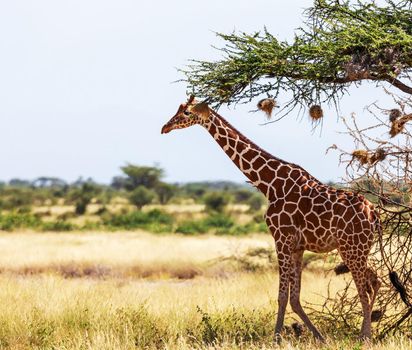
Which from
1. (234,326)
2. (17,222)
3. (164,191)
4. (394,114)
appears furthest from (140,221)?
(394,114)

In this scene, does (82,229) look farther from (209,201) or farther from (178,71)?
(178,71)

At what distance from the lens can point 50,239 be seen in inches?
1145

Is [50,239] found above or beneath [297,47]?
beneath

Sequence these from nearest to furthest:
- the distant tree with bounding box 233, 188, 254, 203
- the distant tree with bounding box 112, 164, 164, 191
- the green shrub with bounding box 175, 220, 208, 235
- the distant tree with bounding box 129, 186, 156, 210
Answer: the green shrub with bounding box 175, 220, 208, 235
the distant tree with bounding box 129, 186, 156, 210
the distant tree with bounding box 112, 164, 164, 191
the distant tree with bounding box 233, 188, 254, 203

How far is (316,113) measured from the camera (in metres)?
9.10

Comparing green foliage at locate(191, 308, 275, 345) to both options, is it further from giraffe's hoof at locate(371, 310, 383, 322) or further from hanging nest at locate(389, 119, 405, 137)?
hanging nest at locate(389, 119, 405, 137)

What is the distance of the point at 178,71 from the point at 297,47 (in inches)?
51.6

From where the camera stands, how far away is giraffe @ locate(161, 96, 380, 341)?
880cm

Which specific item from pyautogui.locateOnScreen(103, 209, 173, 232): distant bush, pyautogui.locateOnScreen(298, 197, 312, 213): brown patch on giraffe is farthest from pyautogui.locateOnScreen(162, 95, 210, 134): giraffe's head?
pyautogui.locateOnScreen(103, 209, 173, 232): distant bush

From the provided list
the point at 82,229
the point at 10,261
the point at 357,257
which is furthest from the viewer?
the point at 82,229

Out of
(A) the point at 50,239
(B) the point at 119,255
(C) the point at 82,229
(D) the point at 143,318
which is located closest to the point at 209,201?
(C) the point at 82,229

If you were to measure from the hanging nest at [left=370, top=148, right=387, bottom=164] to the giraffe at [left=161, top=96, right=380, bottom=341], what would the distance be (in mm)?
436

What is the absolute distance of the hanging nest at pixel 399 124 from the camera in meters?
8.99

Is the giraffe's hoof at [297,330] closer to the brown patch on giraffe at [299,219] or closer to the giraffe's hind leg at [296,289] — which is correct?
the giraffe's hind leg at [296,289]
